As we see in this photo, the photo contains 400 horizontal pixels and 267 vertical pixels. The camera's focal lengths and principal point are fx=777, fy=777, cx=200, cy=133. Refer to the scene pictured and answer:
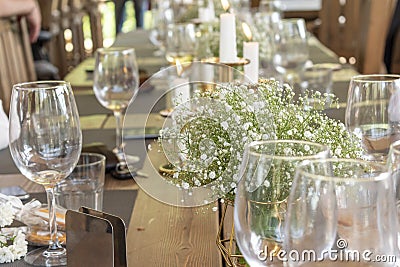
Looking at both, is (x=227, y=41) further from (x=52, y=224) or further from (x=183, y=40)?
(x=183, y=40)

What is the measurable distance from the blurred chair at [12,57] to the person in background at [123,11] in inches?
229

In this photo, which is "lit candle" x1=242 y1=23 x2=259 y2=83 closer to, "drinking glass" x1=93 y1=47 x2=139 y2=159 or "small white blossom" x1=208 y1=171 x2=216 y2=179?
"drinking glass" x1=93 y1=47 x2=139 y2=159

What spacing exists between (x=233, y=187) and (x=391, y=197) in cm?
28

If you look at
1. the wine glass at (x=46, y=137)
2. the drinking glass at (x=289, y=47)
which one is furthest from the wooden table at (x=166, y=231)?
the drinking glass at (x=289, y=47)

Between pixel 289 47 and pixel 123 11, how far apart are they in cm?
735

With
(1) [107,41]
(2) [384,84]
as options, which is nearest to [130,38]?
(2) [384,84]

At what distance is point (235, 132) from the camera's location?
96 centimetres

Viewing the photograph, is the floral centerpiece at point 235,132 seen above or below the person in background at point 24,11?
above

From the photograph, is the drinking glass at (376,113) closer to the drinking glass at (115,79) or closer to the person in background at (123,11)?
the drinking glass at (115,79)

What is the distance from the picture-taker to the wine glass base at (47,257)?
3.51 feet

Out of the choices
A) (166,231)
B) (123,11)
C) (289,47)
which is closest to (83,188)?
(166,231)

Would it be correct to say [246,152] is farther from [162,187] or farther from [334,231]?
[162,187]

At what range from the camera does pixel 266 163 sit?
0.77m

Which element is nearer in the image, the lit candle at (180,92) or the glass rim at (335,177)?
the glass rim at (335,177)
